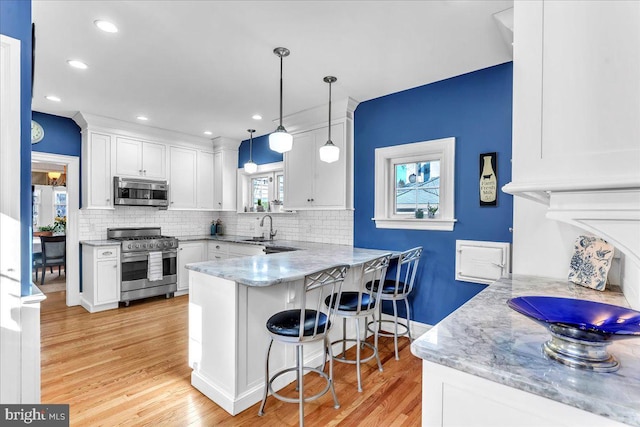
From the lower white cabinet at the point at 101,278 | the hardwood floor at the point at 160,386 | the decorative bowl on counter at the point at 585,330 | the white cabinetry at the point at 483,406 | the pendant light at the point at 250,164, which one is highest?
the pendant light at the point at 250,164

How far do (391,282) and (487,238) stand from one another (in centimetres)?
99

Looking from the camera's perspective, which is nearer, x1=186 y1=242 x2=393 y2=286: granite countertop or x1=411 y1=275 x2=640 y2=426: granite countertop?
x1=411 y1=275 x2=640 y2=426: granite countertop

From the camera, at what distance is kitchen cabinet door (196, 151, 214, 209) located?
5609mm

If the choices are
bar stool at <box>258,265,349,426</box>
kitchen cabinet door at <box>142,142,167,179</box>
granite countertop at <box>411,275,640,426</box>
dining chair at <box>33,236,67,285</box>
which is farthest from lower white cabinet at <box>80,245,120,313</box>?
granite countertop at <box>411,275,640,426</box>

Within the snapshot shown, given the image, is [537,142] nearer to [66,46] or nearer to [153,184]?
[66,46]

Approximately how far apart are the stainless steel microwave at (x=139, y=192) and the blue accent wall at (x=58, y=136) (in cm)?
71

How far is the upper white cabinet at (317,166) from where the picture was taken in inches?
153

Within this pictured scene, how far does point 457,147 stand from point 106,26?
3126 mm

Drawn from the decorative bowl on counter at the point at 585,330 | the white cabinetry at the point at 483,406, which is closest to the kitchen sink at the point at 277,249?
the white cabinetry at the point at 483,406

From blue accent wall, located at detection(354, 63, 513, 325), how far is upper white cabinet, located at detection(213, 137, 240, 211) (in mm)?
2881

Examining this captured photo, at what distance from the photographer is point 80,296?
457 cm

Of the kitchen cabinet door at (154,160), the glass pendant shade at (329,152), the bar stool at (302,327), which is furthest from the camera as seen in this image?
the kitchen cabinet door at (154,160)

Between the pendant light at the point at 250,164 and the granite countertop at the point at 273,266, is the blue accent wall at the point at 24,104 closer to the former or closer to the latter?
the granite countertop at the point at 273,266

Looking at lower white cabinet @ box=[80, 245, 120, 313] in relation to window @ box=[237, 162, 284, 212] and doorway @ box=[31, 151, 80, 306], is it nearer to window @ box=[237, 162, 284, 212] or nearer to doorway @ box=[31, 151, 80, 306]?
doorway @ box=[31, 151, 80, 306]
